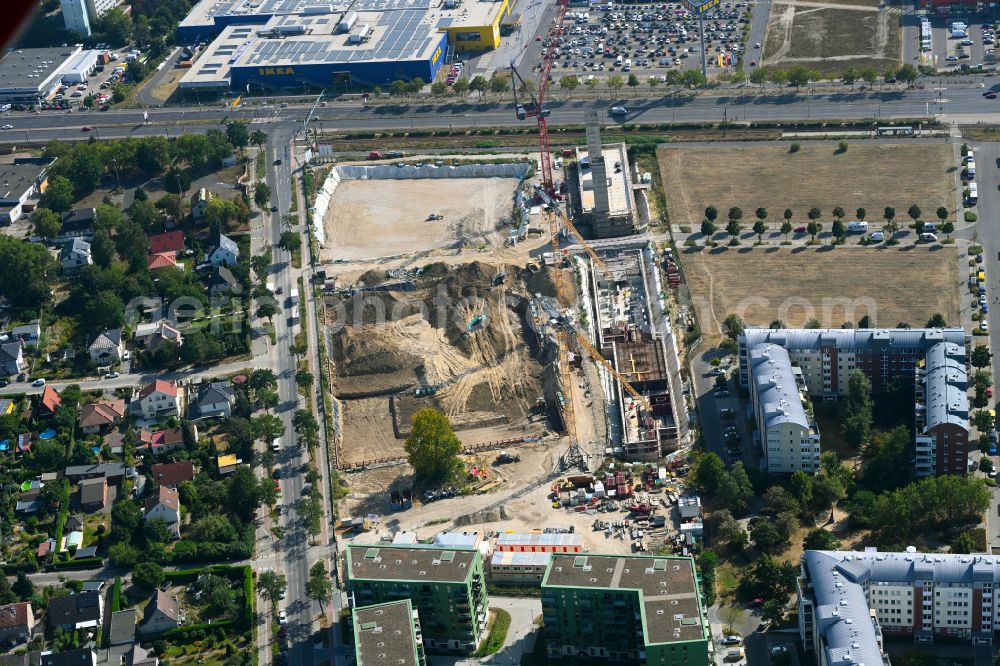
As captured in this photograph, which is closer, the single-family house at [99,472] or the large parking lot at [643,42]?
the single-family house at [99,472]

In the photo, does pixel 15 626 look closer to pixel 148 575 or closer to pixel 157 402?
pixel 148 575

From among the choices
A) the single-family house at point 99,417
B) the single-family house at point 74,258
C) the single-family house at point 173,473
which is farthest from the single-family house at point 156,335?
the single-family house at point 173,473

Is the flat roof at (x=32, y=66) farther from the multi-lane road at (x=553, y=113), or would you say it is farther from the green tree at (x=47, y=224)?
the green tree at (x=47, y=224)

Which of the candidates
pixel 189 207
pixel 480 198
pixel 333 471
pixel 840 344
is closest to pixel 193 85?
pixel 189 207

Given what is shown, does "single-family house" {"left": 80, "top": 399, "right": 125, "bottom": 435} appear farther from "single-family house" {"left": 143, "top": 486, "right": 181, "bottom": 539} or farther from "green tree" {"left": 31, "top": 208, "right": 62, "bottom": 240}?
"green tree" {"left": 31, "top": 208, "right": 62, "bottom": 240}

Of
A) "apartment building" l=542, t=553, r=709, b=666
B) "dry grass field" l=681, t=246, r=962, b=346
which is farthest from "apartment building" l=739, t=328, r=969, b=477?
"apartment building" l=542, t=553, r=709, b=666

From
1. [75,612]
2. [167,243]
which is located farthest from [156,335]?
[75,612]

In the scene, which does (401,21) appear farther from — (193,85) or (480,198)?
(480,198)
